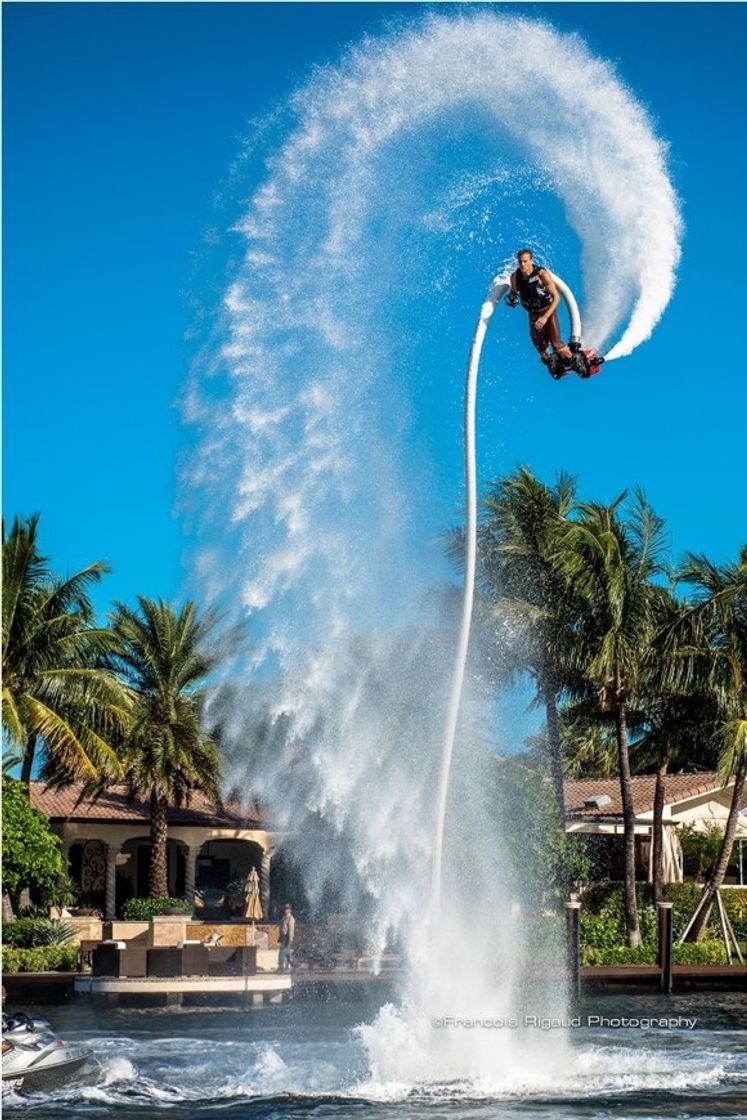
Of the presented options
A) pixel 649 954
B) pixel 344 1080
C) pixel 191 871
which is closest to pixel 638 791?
pixel 649 954

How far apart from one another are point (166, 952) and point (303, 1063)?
11.6m

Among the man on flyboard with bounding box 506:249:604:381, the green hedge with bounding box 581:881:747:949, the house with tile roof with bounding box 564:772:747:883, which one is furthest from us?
the house with tile roof with bounding box 564:772:747:883

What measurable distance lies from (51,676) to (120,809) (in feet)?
42.7

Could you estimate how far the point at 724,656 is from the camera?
46844mm

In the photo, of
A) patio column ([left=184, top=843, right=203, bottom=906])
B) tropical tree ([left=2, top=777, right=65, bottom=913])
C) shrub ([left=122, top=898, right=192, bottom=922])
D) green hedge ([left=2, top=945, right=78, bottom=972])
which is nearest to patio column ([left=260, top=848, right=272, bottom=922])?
patio column ([left=184, top=843, right=203, bottom=906])

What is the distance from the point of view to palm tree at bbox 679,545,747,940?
149 ft

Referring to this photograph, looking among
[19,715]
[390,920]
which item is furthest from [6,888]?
[390,920]

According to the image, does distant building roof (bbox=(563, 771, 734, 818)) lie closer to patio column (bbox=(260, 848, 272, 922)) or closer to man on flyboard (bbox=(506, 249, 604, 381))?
patio column (bbox=(260, 848, 272, 922))

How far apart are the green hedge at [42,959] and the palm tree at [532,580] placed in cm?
1551

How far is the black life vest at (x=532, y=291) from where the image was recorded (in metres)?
16.6

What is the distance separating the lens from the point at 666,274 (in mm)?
17578

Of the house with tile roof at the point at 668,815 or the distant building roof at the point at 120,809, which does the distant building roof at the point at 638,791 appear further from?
the distant building roof at the point at 120,809

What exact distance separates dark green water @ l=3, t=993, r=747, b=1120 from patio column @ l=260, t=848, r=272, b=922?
76.8 ft

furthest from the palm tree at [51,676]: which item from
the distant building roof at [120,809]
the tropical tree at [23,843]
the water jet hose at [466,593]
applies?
the water jet hose at [466,593]
